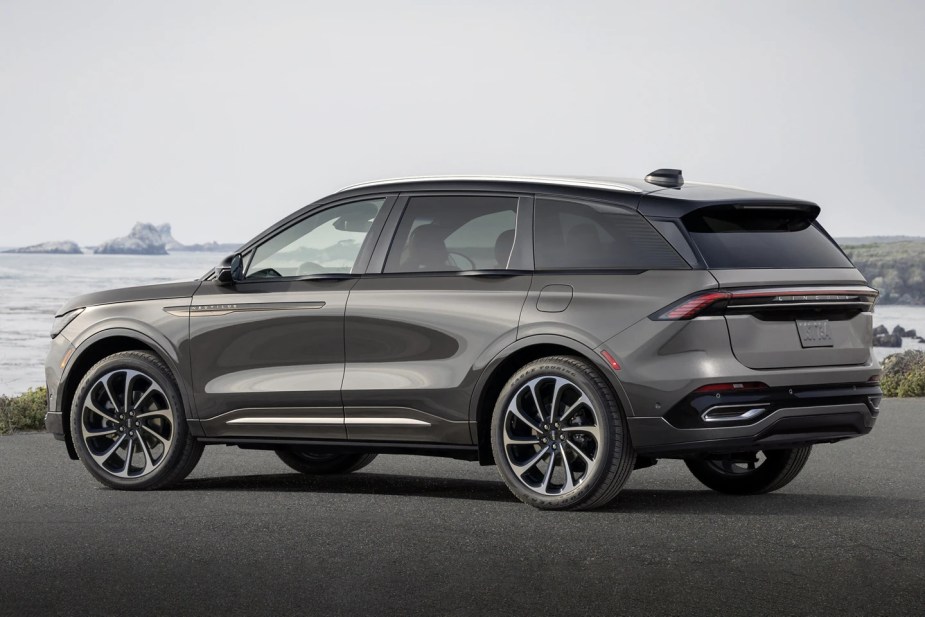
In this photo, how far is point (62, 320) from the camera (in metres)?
9.65

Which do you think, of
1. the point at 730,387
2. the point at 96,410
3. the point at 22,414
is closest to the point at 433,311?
the point at 730,387

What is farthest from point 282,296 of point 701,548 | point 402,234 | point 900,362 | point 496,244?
point 900,362

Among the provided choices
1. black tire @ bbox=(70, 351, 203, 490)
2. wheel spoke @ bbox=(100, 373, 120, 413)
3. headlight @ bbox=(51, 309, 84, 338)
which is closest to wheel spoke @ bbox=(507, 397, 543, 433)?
→ black tire @ bbox=(70, 351, 203, 490)

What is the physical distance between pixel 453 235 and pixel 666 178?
51.0 inches

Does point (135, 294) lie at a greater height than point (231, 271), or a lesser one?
lesser

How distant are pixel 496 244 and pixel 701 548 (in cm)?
223

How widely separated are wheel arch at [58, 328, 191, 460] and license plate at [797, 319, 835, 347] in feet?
13.7

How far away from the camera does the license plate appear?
7.46 m

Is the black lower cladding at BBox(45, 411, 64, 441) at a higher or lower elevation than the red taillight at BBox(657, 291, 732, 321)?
lower

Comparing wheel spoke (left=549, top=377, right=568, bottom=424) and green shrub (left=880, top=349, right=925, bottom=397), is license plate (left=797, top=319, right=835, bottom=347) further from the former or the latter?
green shrub (left=880, top=349, right=925, bottom=397)

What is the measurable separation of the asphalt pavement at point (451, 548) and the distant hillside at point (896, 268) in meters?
22.0

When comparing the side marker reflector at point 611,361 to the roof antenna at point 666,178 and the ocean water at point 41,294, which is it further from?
the ocean water at point 41,294

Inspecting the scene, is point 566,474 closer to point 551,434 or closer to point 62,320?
point 551,434

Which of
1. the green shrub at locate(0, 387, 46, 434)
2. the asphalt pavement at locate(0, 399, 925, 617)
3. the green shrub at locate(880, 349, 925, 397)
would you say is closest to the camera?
the asphalt pavement at locate(0, 399, 925, 617)
